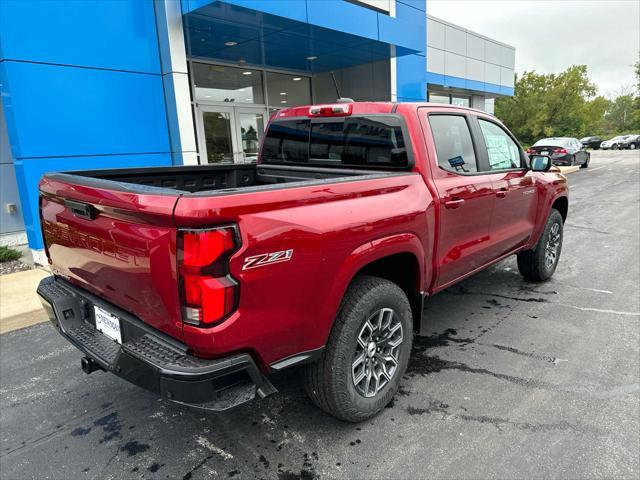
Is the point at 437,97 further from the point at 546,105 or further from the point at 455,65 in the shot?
the point at 546,105

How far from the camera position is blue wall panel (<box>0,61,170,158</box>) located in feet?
21.0

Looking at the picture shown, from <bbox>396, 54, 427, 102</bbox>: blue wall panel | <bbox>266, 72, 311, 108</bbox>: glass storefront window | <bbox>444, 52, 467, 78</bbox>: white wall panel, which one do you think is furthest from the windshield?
<bbox>266, 72, 311, 108</bbox>: glass storefront window

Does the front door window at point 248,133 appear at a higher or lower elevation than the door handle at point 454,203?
higher

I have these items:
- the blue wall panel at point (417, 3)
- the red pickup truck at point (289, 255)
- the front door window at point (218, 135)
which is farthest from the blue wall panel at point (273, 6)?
the blue wall panel at point (417, 3)

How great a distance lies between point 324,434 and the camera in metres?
2.79

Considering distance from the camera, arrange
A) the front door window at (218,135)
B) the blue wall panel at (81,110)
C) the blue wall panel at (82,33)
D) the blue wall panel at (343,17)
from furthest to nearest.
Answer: the front door window at (218,135)
the blue wall panel at (343,17)
the blue wall panel at (81,110)
the blue wall panel at (82,33)

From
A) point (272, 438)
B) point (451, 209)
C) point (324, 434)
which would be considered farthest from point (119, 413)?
point (451, 209)

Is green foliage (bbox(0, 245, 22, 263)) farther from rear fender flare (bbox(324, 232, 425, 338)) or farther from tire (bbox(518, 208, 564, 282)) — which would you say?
tire (bbox(518, 208, 564, 282))

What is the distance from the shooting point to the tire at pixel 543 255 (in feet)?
16.9

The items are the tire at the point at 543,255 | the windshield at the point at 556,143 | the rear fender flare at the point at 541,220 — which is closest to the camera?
the rear fender flare at the point at 541,220

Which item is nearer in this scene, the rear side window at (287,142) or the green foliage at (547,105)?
the rear side window at (287,142)

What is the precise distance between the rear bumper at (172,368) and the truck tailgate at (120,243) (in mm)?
76

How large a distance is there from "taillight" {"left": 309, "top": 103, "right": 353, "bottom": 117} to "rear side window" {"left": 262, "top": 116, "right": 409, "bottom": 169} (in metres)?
0.05

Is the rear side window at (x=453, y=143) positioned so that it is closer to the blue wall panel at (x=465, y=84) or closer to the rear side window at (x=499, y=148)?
the rear side window at (x=499, y=148)
